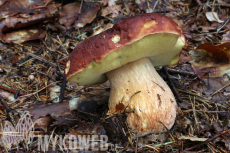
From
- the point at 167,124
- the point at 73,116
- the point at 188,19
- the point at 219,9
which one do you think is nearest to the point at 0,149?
the point at 73,116

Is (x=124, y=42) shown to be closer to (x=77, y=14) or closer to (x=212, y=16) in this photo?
(x=77, y=14)

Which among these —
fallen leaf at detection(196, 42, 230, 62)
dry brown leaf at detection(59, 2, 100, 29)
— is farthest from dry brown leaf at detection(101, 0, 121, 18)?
fallen leaf at detection(196, 42, 230, 62)

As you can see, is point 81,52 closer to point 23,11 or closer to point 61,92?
point 61,92

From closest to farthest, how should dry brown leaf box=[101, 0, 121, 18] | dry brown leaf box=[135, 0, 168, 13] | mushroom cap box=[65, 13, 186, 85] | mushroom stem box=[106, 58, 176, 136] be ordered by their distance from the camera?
mushroom cap box=[65, 13, 186, 85]
mushroom stem box=[106, 58, 176, 136]
dry brown leaf box=[101, 0, 121, 18]
dry brown leaf box=[135, 0, 168, 13]

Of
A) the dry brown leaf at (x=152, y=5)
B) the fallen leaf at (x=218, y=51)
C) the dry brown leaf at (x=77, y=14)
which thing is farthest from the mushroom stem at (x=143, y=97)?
the dry brown leaf at (x=152, y=5)

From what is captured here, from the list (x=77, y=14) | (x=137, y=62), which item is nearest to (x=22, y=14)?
(x=77, y=14)

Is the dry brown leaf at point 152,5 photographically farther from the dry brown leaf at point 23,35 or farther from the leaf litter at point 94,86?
the dry brown leaf at point 23,35

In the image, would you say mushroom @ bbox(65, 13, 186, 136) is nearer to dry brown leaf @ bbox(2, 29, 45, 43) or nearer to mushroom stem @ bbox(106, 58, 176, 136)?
mushroom stem @ bbox(106, 58, 176, 136)
